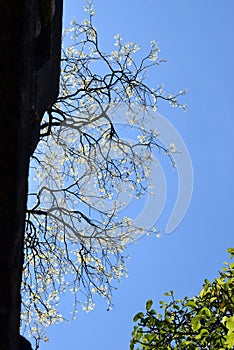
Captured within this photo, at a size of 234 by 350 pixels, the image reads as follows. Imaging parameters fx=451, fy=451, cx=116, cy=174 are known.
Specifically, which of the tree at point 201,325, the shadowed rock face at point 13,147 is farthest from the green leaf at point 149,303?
the shadowed rock face at point 13,147

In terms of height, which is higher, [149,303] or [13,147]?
[149,303]

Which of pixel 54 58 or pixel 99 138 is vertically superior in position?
pixel 99 138

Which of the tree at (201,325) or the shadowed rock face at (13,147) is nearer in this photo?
the shadowed rock face at (13,147)

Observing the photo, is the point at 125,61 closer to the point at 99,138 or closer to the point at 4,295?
the point at 99,138

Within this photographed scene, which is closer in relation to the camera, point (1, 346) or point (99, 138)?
point (1, 346)

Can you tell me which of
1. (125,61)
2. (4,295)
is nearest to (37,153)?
(125,61)

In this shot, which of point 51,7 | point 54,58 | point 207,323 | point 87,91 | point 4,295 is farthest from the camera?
point 87,91

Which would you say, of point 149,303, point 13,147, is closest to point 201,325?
point 149,303

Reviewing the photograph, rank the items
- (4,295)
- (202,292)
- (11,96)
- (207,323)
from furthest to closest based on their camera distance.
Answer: (202,292), (207,323), (4,295), (11,96)

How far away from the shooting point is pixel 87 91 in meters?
11.5

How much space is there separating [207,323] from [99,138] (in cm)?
760

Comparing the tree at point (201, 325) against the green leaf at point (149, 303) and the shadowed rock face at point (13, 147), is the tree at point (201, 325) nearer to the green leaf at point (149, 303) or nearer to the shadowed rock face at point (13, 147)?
the green leaf at point (149, 303)

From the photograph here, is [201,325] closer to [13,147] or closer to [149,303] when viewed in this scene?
[149,303]

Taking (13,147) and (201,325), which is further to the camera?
(201,325)
